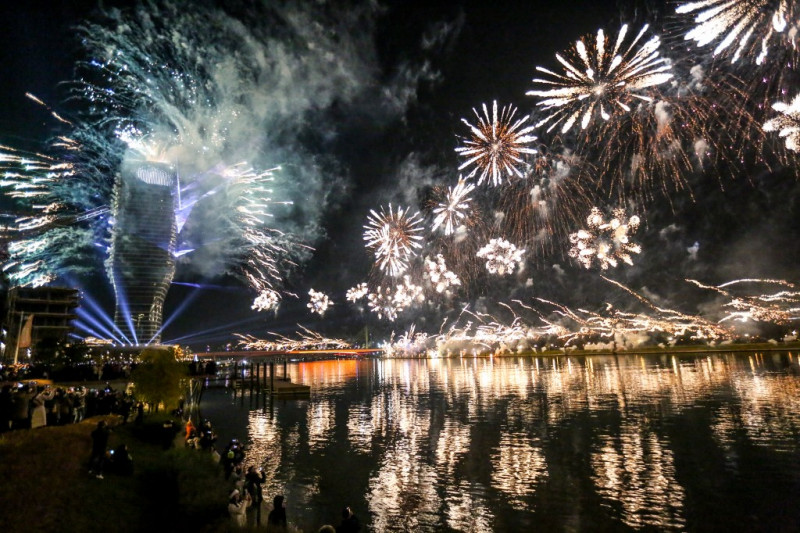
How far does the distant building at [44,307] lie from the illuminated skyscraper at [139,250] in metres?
24.1

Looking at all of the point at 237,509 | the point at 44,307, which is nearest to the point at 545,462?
the point at 237,509

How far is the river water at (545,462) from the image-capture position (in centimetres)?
1603

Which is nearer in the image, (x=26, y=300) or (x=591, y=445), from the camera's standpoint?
(x=591, y=445)

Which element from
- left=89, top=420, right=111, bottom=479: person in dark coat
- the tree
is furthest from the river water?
left=89, top=420, right=111, bottom=479: person in dark coat

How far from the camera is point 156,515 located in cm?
1467

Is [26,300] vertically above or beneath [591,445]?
above

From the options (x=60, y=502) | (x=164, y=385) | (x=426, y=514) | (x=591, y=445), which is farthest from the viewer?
(x=164, y=385)

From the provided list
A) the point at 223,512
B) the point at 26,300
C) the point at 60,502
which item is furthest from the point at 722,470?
the point at 26,300

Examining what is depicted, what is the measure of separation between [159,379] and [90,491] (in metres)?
21.3

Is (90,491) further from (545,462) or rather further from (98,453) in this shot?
(545,462)

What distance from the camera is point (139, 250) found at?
12400 centimetres

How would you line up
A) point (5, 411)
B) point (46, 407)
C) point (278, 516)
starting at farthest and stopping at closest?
1. point (46, 407)
2. point (5, 411)
3. point (278, 516)

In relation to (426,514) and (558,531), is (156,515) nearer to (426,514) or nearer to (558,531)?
(426,514)

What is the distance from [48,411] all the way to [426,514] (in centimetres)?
1854
